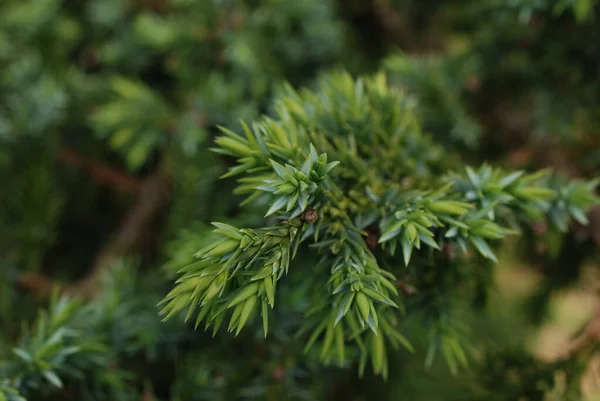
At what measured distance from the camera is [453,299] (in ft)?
2.28

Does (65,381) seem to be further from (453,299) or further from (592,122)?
(592,122)

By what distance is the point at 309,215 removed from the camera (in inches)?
21.3

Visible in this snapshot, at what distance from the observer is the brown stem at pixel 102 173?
45.1 inches

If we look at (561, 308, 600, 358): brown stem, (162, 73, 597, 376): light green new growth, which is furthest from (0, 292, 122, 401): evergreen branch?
(561, 308, 600, 358): brown stem

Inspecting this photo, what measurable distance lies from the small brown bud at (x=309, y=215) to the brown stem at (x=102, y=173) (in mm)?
733

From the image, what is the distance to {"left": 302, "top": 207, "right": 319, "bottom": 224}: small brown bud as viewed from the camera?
21.3 inches

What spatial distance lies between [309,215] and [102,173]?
0.78 meters

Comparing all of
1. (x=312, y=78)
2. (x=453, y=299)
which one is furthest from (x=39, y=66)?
(x=453, y=299)

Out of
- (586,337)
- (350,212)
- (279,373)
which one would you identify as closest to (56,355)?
(279,373)

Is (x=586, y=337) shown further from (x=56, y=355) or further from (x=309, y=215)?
(x=56, y=355)

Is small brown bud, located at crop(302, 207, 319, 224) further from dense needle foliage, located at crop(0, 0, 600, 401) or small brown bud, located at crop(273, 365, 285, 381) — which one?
small brown bud, located at crop(273, 365, 285, 381)

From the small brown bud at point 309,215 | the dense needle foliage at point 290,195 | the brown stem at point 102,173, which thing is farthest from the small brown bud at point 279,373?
the brown stem at point 102,173

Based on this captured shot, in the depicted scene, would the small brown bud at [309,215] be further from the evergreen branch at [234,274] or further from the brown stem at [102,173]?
the brown stem at [102,173]

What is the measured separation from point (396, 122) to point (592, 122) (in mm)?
555
